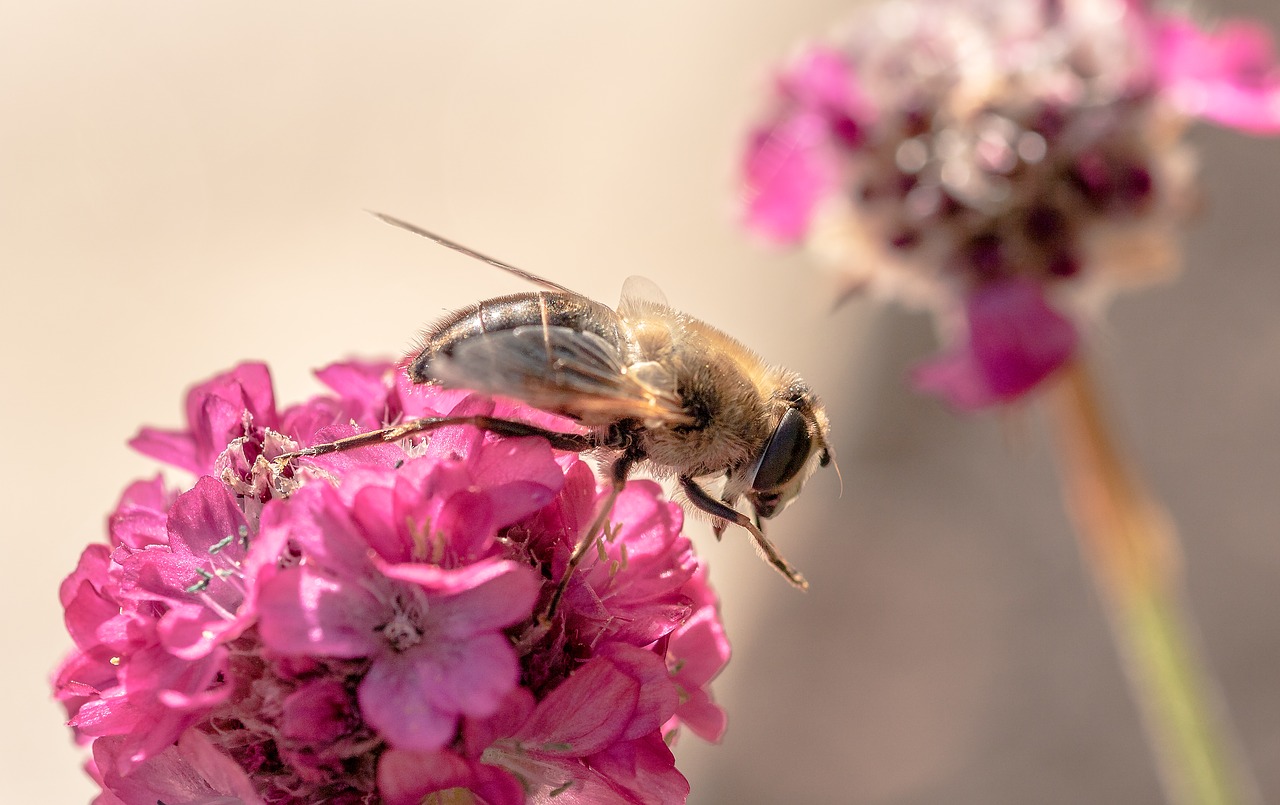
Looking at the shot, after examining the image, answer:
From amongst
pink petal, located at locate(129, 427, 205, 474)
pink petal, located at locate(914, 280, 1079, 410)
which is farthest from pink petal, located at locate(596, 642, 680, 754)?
pink petal, located at locate(914, 280, 1079, 410)

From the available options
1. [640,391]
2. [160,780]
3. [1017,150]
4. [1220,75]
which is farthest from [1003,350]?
[160,780]

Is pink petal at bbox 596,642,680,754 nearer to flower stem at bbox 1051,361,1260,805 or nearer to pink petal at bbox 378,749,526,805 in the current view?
pink petal at bbox 378,749,526,805

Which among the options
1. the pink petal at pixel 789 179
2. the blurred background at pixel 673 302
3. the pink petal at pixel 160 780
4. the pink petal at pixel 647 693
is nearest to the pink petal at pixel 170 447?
the pink petal at pixel 160 780

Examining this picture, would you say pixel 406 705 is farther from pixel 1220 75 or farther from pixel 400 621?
pixel 1220 75

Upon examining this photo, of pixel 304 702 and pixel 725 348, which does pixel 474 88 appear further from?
pixel 304 702

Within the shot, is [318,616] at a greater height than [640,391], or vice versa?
[640,391]

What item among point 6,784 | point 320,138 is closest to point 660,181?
point 320,138
